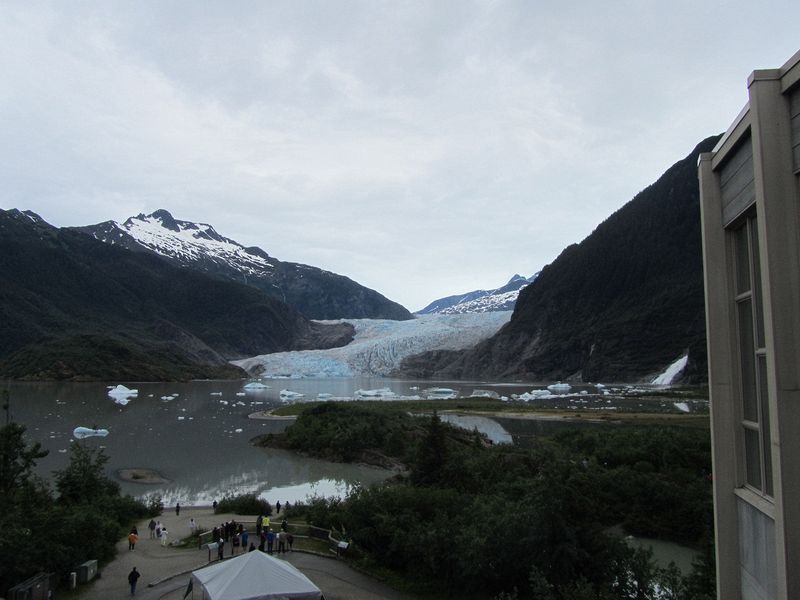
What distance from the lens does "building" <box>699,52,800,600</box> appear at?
12.1 feet

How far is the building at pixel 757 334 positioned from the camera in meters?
3.68

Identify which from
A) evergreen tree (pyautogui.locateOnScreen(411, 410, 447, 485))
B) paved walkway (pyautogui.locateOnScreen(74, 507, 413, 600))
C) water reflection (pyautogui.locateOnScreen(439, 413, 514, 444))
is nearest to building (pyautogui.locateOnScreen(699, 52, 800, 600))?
paved walkway (pyautogui.locateOnScreen(74, 507, 413, 600))

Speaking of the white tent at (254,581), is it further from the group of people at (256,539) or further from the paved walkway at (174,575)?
the group of people at (256,539)

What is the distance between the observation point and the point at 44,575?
10484mm

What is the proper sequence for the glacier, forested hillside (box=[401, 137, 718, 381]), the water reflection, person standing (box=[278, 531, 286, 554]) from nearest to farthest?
person standing (box=[278, 531, 286, 554]) < the water reflection < the glacier < forested hillside (box=[401, 137, 718, 381])

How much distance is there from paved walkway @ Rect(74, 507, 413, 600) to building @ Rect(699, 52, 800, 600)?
8107mm

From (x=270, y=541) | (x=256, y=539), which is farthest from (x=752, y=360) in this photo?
(x=256, y=539)

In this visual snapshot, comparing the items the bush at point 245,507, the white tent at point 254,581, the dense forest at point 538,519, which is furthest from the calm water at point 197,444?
A: the white tent at point 254,581

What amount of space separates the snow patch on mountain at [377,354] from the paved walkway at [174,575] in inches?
3991

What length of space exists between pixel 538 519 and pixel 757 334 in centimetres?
734

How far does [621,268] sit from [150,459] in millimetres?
99280

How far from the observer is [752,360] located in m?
4.62

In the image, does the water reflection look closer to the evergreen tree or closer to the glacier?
Result: the evergreen tree

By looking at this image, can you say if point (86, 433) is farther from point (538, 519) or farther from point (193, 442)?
point (538, 519)
